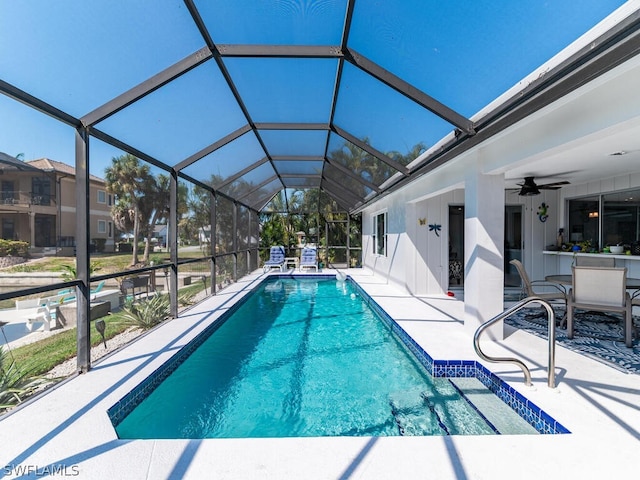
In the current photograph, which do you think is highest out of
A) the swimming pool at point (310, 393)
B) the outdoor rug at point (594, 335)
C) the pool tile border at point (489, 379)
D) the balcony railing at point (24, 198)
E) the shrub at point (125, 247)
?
the balcony railing at point (24, 198)

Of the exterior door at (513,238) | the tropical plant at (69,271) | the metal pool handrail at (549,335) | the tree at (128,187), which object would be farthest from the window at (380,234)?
the tropical plant at (69,271)

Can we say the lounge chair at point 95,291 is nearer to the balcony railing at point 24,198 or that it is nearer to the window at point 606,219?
the balcony railing at point 24,198

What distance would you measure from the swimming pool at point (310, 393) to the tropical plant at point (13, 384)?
0.94m

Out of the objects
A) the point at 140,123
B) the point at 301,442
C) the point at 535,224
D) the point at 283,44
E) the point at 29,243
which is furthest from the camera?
the point at 535,224

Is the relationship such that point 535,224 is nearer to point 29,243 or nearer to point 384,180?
point 384,180

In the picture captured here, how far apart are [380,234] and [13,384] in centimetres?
942

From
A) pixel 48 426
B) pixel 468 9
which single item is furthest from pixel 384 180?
pixel 48 426

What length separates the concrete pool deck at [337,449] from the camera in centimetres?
193

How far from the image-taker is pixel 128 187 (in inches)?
204

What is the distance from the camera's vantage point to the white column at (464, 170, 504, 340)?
401 centimetres

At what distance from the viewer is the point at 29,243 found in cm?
316

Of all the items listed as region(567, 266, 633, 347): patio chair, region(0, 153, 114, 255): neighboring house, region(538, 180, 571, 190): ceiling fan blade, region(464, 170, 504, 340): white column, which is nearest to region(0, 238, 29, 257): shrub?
region(0, 153, 114, 255): neighboring house

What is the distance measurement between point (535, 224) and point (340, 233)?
335 inches

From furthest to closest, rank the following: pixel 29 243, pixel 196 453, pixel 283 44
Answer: pixel 283 44 → pixel 29 243 → pixel 196 453
